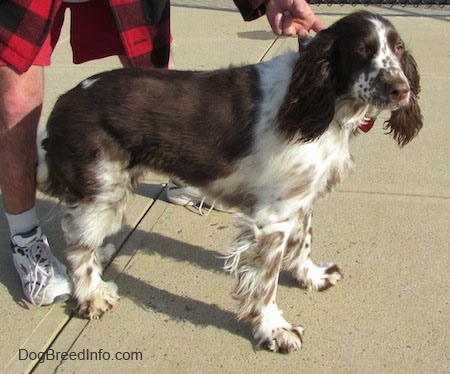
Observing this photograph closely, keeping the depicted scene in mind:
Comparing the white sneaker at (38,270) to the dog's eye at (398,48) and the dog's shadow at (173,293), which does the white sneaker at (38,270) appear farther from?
the dog's eye at (398,48)

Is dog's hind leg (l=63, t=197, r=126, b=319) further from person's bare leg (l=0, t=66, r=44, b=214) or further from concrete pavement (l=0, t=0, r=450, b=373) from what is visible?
person's bare leg (l=0, t=66, r=44, b=214)

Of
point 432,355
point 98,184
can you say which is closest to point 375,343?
point 432,355

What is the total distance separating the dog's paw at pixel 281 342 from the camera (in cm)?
291

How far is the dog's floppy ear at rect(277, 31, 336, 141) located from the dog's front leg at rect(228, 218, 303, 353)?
506mm

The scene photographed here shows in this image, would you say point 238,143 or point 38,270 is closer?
point 238,143

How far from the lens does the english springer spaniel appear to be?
9.23 ft

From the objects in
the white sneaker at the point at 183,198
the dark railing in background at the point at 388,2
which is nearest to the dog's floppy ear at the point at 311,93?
the white sneaker at the point at 183,198

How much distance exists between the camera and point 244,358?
9.53 feet

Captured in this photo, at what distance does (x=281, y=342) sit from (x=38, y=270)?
1.37 meters

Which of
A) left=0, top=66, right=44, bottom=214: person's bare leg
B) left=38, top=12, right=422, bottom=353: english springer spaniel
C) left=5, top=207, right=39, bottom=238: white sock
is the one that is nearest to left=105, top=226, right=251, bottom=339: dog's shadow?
left=38, top=12, right=422, bottom=353: english springer spaniel

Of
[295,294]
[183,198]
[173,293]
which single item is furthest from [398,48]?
[183,198]

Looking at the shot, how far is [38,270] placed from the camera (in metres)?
3.28

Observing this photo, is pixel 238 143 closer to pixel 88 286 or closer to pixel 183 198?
pixel 88 286

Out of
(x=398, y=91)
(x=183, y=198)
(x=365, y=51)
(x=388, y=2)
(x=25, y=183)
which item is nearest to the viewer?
(x=398, y=91)
